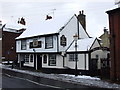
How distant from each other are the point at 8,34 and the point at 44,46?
21.4 metres

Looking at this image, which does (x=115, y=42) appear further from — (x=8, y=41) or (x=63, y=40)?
(x=8, y=41)

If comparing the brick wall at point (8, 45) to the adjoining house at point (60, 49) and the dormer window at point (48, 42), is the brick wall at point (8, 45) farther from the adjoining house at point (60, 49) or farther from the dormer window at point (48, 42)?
the dormer window at point (48, 42)

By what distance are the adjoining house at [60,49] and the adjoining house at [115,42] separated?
5390 millimetres

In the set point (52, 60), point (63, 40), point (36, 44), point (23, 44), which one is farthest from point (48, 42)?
point (23, 44)

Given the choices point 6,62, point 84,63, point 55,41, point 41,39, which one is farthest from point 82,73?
point 6,62

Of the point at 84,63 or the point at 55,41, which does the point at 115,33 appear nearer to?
the point at 84,63

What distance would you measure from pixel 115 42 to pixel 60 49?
36.6 feet

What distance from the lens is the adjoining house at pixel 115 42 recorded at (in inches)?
830

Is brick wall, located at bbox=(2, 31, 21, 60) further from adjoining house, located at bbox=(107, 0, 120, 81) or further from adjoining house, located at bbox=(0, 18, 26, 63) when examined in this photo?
adjoining house, located at bbox=(107, 0, 120, 81)

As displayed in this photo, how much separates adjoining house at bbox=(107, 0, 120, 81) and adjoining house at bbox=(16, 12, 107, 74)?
539cm

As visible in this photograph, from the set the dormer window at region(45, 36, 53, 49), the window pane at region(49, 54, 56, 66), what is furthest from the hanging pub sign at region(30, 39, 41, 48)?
the window pane at region(49, 54, 56, 66)

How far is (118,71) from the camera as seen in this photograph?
20828 millimetres

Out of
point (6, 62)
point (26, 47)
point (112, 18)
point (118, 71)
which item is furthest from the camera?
point (6, 62)

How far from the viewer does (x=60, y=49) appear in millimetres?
31641
